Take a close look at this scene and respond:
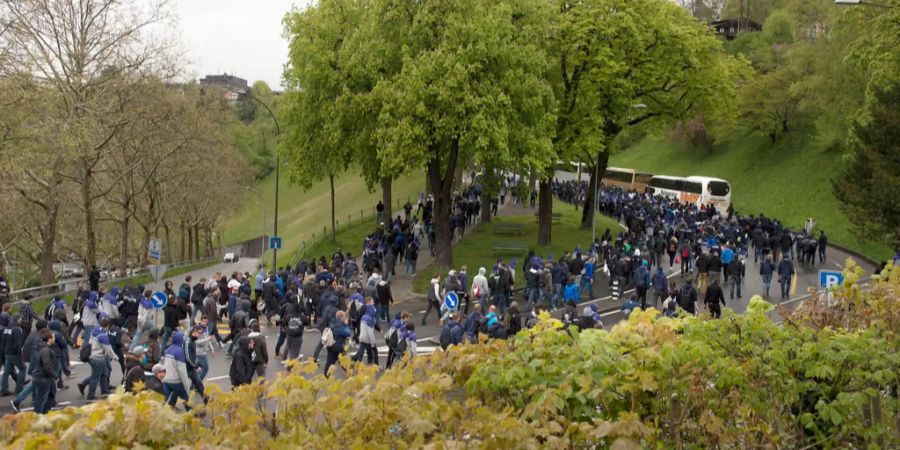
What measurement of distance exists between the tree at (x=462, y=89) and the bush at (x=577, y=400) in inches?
732

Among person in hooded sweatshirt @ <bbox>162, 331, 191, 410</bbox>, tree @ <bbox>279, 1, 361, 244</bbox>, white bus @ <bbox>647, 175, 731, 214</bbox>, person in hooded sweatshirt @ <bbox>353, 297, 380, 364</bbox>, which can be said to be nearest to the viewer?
person in hooded sweatshirt @ <bbox>162, 331, 191, 410</bbox>

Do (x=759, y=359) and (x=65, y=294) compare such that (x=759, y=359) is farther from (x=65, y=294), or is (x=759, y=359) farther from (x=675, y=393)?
(x=65, y=294)

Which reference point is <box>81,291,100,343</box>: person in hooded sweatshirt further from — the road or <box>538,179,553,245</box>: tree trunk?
<box>538,179,553,245</box>: tree trunk

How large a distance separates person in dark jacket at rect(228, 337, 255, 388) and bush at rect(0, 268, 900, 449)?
6978mm

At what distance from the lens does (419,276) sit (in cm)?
Answer: 2922

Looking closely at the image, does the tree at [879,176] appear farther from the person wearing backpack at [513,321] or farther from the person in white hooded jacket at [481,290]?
the person wearing backpack at [513,321]

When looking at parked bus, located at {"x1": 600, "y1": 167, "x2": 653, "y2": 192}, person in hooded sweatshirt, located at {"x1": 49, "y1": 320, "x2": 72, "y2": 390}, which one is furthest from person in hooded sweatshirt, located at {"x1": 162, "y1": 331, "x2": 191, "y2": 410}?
parked bus, located at {"x1": 600, "y1": 167, "x2": 653, "y2": 192}

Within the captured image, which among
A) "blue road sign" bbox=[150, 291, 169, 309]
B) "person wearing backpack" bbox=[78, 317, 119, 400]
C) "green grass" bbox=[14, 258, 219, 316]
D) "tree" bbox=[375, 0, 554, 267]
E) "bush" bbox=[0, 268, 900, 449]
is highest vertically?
"tree" bbox=[375, 0, 554, 267]

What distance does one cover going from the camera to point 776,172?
56219 mm

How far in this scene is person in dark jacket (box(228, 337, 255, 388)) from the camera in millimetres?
13430

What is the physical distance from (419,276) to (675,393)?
2272 cm

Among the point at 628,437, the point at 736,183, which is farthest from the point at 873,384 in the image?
the point at 736,183

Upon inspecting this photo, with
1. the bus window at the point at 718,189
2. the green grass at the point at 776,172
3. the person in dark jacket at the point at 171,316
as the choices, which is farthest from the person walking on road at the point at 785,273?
the bus window at the point at 718,189

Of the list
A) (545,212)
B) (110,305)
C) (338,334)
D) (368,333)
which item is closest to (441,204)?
(545,212)
